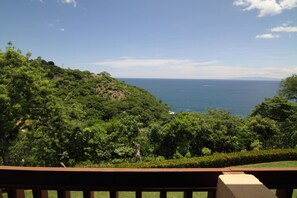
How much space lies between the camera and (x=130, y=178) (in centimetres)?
117

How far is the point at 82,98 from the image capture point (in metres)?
A: 28.9

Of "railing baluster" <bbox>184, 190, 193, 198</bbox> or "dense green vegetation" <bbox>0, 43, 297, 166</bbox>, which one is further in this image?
"dense green vegetation" <bbox>0, 43, 297, 166</bbox>

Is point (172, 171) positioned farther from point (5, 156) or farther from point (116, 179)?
point (5, 156)

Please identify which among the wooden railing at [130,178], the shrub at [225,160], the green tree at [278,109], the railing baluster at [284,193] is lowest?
the shrub at [225,160]

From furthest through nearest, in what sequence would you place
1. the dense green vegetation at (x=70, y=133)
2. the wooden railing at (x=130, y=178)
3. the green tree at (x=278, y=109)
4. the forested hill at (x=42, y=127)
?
the green tree at (x=278, y=109)
the dense green vegetation at (x=70, y=133)
the forested hill at (x=42, y=127)
the wooden railing at (x=130, y=178)

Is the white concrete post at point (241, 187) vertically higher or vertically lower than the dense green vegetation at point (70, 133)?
higher

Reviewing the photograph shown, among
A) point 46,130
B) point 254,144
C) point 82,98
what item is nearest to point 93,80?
point 82,98

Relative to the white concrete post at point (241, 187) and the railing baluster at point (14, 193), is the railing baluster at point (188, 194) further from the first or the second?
the railing baluster at point (14, 193)

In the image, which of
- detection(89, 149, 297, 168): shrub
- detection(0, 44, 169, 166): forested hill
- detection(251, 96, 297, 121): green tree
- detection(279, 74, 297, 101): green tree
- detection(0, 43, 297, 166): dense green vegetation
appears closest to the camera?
detection(89, 149, 297, 168): shrub

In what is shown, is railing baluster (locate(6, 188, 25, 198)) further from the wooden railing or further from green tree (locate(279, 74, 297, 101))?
green tree (locate(279, 74, 297, 101))

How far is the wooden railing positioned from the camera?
1.16 meters

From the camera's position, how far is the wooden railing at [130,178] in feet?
3.81

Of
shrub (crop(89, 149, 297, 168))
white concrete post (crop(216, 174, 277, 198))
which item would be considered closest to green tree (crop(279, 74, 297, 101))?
shrub (crop(89, 149, 297, 168))

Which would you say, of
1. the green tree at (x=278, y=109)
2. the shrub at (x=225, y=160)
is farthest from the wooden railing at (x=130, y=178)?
the green tree at (x=278, y=109)
